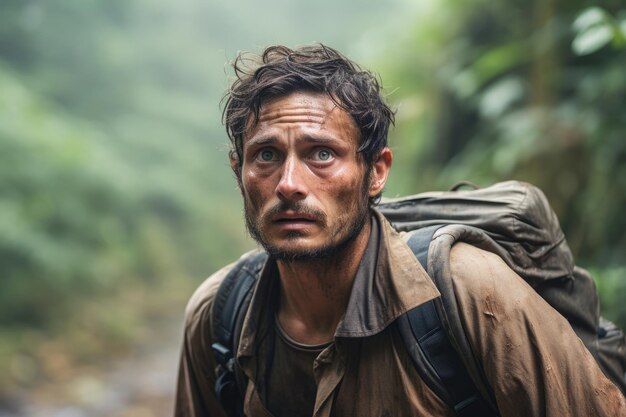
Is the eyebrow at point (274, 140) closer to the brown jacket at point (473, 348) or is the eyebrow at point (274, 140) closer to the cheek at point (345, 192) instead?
the cheek at point (345, 192)

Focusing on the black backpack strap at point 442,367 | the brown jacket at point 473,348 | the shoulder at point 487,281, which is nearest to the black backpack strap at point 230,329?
the brown jacket at point 473,348

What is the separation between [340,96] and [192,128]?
662 inches

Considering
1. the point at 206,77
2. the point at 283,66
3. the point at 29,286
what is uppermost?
the point at 206,77

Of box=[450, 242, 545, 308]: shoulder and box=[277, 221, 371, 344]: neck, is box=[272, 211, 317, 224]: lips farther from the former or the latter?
box=[450, 242, 545, 308]: shoulder

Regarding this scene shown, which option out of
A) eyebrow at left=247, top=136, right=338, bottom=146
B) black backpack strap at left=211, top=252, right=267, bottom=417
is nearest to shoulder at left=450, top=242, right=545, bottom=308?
eyebrow at left=247, top=136, right=338, bottom=146

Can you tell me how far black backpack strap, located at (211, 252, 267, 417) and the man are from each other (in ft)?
0.30

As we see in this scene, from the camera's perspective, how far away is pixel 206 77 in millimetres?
21438

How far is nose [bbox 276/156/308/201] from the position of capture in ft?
8.47

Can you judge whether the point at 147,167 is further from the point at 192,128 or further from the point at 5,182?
the point at 5,182

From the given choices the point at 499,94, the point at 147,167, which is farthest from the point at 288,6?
the point at 499,94

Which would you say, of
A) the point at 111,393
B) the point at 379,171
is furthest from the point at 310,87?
the point at 111,393

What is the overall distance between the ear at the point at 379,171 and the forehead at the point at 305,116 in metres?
0.19

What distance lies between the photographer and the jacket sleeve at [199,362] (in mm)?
3111

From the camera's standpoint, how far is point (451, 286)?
242 cm
